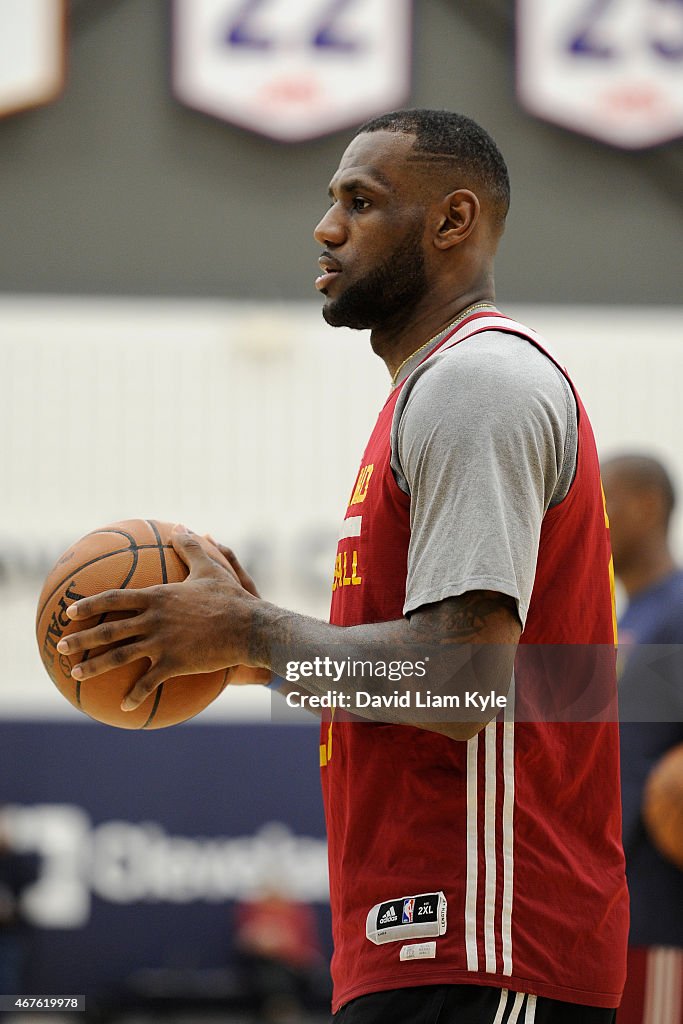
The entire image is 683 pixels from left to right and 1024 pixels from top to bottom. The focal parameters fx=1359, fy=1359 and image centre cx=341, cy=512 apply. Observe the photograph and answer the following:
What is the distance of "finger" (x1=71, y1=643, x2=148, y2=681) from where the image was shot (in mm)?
2053

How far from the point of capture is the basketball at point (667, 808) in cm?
420

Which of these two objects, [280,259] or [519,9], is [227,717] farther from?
[519,9]

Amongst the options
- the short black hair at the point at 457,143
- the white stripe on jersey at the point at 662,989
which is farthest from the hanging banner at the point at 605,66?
the short black hair at the point at 457,143

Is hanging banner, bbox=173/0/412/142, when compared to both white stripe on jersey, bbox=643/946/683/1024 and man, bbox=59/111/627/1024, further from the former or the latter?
man, bbox=59/111/627/1024

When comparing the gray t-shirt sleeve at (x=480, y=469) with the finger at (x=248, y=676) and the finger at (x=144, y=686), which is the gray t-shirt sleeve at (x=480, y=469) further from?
the finger at (x=248, y=676)

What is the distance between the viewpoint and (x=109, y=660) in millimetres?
2074

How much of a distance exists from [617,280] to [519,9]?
2097mm

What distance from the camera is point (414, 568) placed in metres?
1.97

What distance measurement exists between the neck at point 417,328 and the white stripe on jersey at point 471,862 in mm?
762

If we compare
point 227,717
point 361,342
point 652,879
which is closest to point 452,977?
point 652,879

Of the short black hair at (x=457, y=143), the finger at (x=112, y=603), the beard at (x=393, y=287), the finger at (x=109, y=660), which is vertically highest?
the short black hair at (x=457, y=143)

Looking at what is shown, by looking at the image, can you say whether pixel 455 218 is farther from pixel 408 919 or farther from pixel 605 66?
pixel 605 66

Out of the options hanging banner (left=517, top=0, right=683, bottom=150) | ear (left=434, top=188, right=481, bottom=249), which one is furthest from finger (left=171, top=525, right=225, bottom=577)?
hanging banner (left=517, top=0, right=683, bottom=150)

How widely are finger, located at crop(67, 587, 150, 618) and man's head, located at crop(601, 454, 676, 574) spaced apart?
297cm
